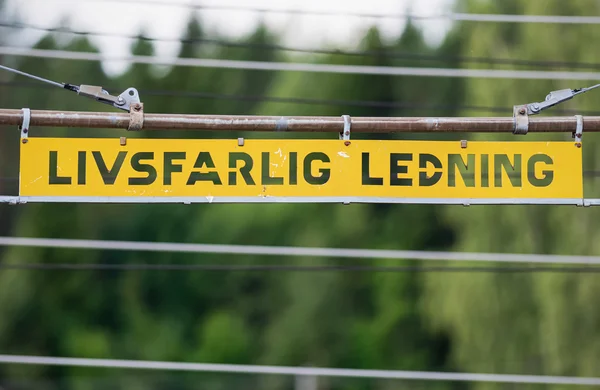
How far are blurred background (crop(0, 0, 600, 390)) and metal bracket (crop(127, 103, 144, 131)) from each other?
4.84 metres

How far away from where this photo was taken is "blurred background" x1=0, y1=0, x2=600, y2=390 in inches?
361

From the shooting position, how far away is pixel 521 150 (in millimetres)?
4461

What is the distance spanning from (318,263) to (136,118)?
229 inches

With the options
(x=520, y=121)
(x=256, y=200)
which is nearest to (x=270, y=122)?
(x=256, y=200)

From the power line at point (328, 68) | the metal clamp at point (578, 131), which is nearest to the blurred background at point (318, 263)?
the power line at point (328, 68)

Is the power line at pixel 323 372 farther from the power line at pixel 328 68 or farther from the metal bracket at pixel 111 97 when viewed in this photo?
the metal bracket at pixel 111 97

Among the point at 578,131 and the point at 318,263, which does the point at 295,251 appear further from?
the point at 578,131

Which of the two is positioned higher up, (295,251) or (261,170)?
(261,170)

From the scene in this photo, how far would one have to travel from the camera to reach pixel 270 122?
14.2 ft

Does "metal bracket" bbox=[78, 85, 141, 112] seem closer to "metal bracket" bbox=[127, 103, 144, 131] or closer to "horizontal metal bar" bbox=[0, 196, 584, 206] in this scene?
"metal bracket" bbox=[127, 103, 144, 131]

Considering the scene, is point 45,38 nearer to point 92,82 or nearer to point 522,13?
point 92,82

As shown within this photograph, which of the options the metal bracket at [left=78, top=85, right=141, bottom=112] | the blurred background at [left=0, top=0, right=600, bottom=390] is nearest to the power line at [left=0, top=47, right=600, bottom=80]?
the blurred background at [left=0, top=0, right=600, bottom=390]

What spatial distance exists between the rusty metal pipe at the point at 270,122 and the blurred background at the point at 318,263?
185 inches

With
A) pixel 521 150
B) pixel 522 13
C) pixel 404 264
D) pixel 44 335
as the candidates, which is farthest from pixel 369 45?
pixel 521 150
